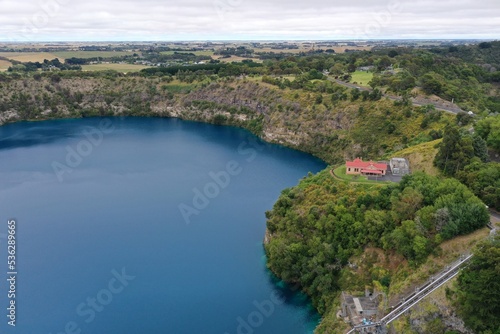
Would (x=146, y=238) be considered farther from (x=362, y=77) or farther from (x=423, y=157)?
(x=362, y=77)

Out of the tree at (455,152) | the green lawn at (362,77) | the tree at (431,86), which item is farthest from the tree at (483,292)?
the green lawn at (362,77)

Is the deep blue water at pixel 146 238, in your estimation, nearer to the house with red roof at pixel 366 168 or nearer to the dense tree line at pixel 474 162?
the house with red roof at pixel 366 168

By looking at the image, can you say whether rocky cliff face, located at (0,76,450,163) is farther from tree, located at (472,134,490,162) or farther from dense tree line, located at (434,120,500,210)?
tree, located at (472,134,490,162)

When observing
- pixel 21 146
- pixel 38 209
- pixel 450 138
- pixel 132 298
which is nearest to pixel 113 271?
pixel 132 298

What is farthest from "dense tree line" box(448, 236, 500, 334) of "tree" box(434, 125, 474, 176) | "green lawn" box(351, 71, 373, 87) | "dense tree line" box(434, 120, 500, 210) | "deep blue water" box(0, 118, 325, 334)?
"green lawn" box(351, 71, 373, 87)

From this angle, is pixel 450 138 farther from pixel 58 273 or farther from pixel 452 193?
pixel 58 273
